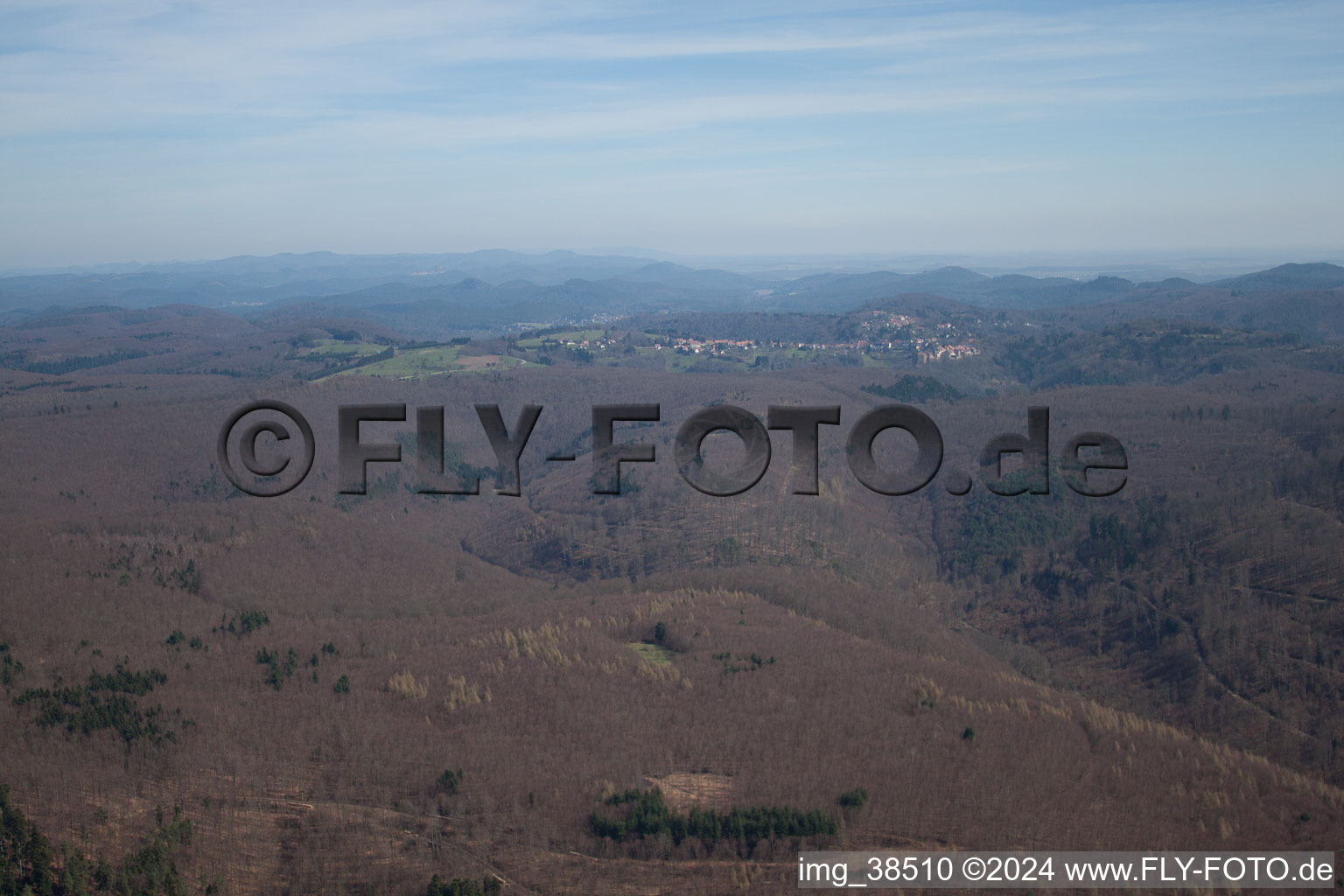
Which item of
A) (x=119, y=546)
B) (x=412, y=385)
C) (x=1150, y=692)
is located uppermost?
(x=412, y=385)

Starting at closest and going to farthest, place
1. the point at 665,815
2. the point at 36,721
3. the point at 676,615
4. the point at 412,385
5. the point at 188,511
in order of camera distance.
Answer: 1. the point at 665,815
2. the point at 36,721
3. the point at 676,615
4. the point at 188,511
5. the point at 412,385

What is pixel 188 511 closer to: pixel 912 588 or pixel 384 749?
pixel 384 749

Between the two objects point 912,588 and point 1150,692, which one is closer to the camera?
point 1150,692

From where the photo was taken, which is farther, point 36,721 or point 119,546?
point 119,546

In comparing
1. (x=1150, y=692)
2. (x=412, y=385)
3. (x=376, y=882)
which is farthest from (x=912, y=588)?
(x=412, y=385)

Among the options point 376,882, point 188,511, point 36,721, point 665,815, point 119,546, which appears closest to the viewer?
point 376,882

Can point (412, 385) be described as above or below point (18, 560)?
above

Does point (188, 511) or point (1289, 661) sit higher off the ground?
point (188, 511)

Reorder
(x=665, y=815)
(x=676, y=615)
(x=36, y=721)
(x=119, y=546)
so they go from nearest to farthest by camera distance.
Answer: (x=665, y=815) < (x=36, y=721) < (x=676, y=615) < (x=119, y=546)

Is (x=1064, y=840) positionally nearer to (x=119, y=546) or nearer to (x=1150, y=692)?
(x=1150, y=692)

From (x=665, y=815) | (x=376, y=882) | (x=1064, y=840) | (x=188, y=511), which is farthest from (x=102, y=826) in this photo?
(x=188, y=511)
